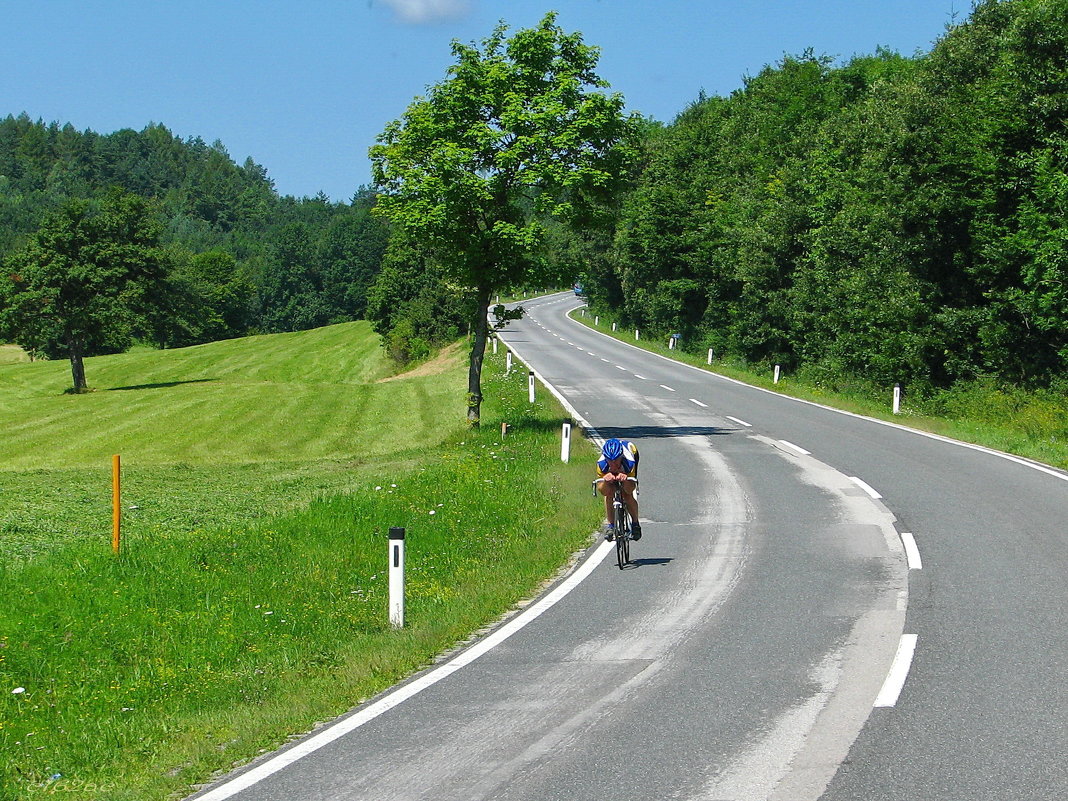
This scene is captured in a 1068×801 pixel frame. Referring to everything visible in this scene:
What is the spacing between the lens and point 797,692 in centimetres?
735

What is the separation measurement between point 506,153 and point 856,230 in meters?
19.2

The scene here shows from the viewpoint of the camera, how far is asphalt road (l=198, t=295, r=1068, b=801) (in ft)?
19.2

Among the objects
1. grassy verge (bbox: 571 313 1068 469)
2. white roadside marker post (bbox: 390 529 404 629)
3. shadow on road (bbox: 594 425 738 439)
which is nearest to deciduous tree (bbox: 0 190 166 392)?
grassy verge (bbox: 571 313 1068 469)

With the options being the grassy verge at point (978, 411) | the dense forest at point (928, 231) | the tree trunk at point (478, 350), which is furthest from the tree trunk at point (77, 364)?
the tree trunk at point (478, 350)

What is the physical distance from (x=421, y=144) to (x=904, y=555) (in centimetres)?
1607

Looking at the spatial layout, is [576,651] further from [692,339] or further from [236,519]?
[692,339]

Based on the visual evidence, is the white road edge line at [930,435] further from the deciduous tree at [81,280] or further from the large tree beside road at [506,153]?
the deciduous tree at [81,280]

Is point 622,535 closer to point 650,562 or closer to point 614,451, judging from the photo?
point 650,562

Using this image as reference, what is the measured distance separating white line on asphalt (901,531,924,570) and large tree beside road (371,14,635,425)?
41.5 feet

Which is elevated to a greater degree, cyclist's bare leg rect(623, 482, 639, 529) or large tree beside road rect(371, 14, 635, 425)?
large tree beside road rect(371, 14, 635, 425)

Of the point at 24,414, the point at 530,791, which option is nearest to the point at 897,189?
the point at 530,791

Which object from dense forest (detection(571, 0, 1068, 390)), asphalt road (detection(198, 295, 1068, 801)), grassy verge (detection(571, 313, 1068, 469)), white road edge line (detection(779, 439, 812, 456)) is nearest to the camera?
asphalt road (detection(198, 295, 1068, 801))

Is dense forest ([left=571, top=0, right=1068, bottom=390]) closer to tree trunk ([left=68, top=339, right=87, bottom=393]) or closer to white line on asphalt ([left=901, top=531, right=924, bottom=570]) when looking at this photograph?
white line on asphalt ([left=901, top=531, right=924, bottom=570])

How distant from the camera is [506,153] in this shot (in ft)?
78.0
